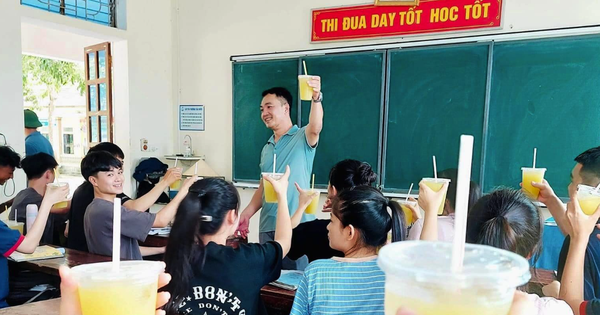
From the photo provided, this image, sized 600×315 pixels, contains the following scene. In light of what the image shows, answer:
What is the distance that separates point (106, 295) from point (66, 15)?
486 centimetres

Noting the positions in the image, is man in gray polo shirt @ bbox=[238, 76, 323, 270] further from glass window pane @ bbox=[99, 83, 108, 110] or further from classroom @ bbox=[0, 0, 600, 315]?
glass window pane @ bbox=[99, 83, 108, 110]

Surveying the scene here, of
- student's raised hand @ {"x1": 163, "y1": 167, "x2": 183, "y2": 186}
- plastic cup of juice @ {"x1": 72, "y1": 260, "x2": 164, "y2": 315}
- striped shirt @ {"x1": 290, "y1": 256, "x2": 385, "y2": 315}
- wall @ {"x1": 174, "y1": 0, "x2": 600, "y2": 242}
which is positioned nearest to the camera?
plastic cup of juice @ {"x1": 72, "y1": 260, "x2": 164, "y2": 315}

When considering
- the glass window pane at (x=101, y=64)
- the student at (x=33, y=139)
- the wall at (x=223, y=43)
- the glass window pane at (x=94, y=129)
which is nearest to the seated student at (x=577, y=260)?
→ the wall at (x=223, y=43)

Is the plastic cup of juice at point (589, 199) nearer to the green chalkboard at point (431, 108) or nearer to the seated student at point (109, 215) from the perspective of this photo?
the seated student at point (109, 215)

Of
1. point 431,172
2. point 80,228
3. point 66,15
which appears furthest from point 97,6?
point 431,172

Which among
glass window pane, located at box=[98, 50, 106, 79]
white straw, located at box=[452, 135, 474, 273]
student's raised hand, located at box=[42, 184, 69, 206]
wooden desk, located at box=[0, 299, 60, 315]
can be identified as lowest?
wooden desk, located at box=[0, 299, 60, 315]

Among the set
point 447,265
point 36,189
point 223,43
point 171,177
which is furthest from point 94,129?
point 447,265

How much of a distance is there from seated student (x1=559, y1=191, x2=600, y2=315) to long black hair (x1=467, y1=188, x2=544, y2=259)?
130 millimetres

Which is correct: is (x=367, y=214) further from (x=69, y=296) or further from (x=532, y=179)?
(x=532, y=179)

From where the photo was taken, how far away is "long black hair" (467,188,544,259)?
1332 millimetres

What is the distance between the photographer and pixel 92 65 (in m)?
5.41

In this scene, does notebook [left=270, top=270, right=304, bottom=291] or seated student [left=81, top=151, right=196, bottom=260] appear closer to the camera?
notebook [left=270, top=270, right=304, bottom=291]

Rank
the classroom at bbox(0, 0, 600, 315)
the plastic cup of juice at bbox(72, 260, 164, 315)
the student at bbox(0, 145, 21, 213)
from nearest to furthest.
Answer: the plastic cup of juice at bbox(72, 260, 164, 315), the classroom at bbox(0, 0, 600, 315), the student at bbox(0, 145, 21, 213)

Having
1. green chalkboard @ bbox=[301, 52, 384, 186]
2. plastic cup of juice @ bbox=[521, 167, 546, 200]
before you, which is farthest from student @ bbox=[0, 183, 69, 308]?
green chalkboard @ bbox=[301, 52, 384, 186]
